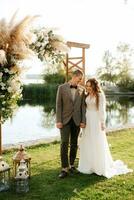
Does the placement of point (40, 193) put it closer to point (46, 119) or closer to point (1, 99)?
point (1, 99)

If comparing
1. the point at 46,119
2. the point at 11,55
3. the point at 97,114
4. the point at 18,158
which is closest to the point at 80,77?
the point at 97,114

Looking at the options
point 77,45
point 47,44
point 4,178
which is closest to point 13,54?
point 47,44

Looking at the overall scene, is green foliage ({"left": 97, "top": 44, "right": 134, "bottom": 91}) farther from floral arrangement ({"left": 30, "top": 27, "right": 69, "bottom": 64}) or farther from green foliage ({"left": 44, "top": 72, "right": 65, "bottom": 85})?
floral arrangement ({"left": 30, "top": 27, "right": 69, "bottom": 64})

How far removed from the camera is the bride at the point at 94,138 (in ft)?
22.8

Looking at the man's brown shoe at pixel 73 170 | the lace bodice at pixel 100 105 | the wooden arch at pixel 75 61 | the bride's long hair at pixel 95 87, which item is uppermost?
the wooden arch at pixel 75 61

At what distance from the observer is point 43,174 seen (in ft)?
22.7

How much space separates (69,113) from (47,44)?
1239mm

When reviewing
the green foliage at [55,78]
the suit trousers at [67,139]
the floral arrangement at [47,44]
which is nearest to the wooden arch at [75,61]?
the floral arrangement at [47,44]

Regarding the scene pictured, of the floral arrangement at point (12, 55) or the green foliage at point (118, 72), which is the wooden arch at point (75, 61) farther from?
the green foliage at point (118, 72)

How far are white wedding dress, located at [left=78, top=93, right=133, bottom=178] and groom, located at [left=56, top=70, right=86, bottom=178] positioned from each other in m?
0.18

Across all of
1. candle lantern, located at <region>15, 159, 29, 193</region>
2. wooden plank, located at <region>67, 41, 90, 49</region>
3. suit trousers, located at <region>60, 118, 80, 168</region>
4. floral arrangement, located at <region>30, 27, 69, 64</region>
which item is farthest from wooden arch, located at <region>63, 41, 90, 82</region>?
candle lantern, located at <region>15, 159, 29, 193</region>

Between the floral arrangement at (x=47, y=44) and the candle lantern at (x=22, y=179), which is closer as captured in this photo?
the candle lantern at (x=22, y=179)

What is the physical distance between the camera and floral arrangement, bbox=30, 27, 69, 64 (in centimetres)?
700

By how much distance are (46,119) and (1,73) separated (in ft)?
49.2
